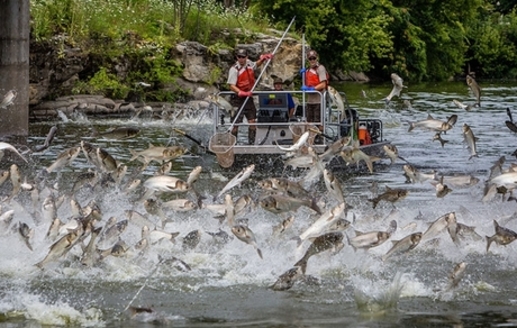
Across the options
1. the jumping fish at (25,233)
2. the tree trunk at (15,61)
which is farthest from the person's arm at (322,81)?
the jumping fish at (25,233)

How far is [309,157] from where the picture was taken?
16.2m

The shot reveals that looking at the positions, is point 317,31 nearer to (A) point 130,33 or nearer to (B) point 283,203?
(A) point 130,33

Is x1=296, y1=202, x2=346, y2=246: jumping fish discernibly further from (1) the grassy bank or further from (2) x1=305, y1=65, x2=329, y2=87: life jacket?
(1) the grassy bank

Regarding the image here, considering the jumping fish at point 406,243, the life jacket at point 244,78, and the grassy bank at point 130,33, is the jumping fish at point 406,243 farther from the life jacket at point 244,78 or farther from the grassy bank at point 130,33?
the grassy bank at point 130,33

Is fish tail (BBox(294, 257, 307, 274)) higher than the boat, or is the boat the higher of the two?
the boat

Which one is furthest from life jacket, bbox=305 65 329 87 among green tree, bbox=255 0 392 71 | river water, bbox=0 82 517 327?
green tree, bbox=255 0 392 71

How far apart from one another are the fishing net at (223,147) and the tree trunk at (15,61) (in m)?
6.90

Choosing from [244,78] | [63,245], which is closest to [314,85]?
[244,78]

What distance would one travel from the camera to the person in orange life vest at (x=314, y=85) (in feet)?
71.5

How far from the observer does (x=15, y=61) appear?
26766 mm

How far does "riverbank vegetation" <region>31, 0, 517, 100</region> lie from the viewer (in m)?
35.1

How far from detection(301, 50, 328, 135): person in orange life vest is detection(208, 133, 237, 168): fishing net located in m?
1.60

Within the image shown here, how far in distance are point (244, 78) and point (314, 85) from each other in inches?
49.4

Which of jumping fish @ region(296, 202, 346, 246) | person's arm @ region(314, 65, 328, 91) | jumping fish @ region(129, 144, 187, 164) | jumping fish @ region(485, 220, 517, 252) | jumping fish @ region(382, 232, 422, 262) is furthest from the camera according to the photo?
person's arm @ region(314, 65, 328, 91)
